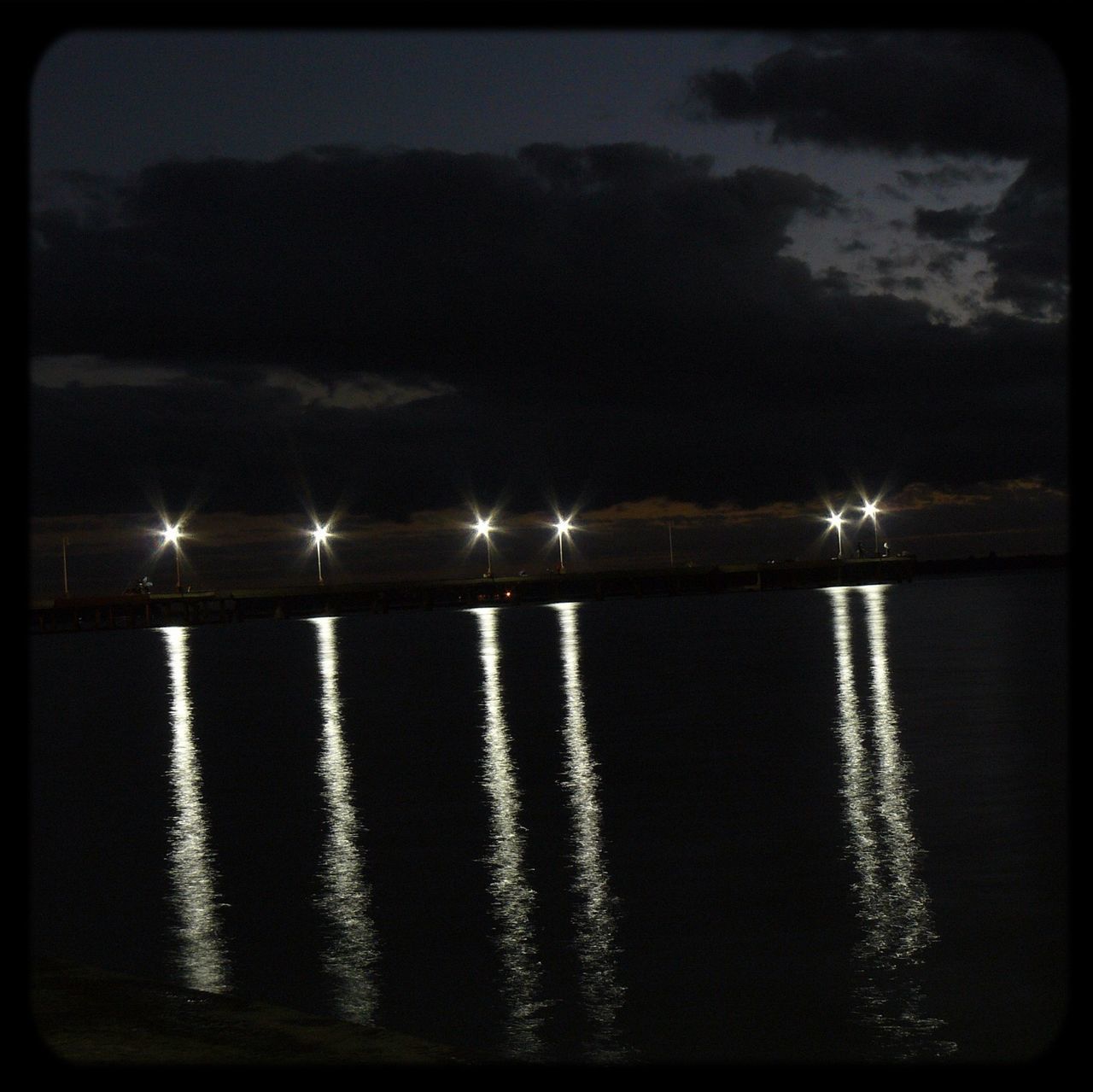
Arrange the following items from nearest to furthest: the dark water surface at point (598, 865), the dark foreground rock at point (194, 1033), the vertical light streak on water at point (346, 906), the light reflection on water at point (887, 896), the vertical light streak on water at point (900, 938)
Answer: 1. the dark foreground rock at point (194, 1033)
2. the vertical light streak on water at point (900, 938)
3. the light reflection on water at point (887, 896)
4. the dark water surface at point (598, 865)
5. the vertical light streak on water at point (346, 906)

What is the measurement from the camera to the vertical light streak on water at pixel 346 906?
10914mm

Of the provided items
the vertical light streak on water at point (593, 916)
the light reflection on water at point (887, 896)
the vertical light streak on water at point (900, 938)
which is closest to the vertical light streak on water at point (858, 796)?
the light reflection on water at point (887, 896)

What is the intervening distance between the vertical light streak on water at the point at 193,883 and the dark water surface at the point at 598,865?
0.18 ft

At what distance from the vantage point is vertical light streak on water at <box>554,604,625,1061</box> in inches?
397

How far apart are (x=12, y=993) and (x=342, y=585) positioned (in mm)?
162561

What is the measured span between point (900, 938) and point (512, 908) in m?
3.67

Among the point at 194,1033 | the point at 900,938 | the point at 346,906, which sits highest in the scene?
the point at 194,1033

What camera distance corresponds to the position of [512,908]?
544 inches

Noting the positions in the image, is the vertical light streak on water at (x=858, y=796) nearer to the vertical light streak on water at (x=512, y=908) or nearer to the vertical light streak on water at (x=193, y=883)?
the vertical light streak on water at (x=512, y=908)

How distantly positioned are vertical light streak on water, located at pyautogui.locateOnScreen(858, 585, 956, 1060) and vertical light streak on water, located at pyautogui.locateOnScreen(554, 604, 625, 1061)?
1874 millimetres

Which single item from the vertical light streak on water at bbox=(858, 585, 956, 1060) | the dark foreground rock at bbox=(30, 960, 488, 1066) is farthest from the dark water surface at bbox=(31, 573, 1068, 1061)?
the dark foreground rock at bbox=(30, 960, 488, 1066)

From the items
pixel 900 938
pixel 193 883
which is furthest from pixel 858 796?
pixel 193 883

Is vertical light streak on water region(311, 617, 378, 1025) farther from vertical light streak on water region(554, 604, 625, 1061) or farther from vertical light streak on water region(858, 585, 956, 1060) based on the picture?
vertical light streak on water region(858, 585, 956, 1060)

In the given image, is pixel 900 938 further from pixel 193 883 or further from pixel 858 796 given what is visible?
pixel 858 796
